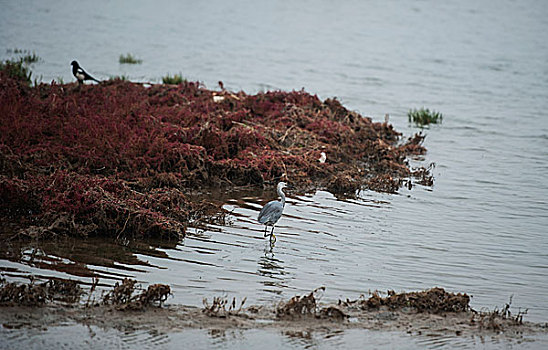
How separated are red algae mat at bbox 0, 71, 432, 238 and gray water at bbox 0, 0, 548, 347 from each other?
1.62 ft

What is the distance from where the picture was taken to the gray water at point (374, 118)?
24.1 ft

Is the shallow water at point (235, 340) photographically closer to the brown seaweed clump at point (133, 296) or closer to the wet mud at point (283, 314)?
the wet mud at point (283, 314)

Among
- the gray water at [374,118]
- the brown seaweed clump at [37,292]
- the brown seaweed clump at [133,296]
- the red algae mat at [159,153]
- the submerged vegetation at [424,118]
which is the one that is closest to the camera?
the brown seaweed clump at [37,292]

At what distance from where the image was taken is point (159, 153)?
34.5 feet

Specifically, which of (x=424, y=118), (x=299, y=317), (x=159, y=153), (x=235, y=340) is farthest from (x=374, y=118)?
(x=235, y=340)

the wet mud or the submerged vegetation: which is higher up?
the submerged vegetation

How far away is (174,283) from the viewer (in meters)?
6.79

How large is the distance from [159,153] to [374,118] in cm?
1018

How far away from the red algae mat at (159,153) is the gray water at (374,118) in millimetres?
493

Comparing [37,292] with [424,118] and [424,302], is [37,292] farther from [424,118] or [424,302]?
[424,118]

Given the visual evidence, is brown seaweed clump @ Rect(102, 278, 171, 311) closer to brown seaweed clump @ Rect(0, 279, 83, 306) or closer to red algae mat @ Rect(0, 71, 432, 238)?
brown seaweed clump @ Rect(0, 279, 83, 306)

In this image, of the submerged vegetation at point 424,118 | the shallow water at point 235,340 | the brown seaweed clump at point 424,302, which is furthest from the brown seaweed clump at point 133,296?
the submerged vegetation at point 424,118

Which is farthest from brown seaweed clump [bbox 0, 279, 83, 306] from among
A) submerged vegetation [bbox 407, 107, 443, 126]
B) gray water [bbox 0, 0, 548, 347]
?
submerged vegetation [bbox 407, 107, 443, 126]

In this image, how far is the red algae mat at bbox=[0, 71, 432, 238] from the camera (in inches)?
318
